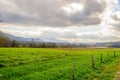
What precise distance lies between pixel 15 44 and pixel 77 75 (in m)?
154

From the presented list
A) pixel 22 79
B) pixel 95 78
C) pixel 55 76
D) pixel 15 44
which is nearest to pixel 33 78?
pixel 22 79

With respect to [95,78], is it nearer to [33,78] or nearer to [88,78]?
[88,78]

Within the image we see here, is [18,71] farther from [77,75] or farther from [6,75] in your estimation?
[77,75]

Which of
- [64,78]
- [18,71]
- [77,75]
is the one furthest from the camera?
[18,71]

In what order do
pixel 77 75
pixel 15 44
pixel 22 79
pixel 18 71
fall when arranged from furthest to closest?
pixel 15 44 → pixel 18 71 → pixel 77 75 → pixel 22 79

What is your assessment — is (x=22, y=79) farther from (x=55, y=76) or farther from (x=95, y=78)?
(x=95, y=78)

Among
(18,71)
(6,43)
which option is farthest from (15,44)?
(18,71)

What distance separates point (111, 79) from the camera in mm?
28703

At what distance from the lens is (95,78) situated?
29625 millimetres

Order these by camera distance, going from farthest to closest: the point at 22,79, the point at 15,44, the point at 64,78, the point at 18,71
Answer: the point at 15,44, the point at 18,71, the point at 64,78, the point at 22,79

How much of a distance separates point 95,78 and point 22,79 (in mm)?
9992

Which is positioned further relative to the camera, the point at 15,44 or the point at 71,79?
the point at 15,44

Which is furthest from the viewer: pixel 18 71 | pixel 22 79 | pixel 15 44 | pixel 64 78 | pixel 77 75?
pixel 15 44

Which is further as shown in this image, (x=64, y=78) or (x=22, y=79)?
(x=64, y=78)
